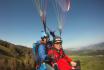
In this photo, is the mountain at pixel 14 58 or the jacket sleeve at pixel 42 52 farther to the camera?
the mountain at pixel 14 58

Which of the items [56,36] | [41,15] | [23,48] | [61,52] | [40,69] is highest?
[23,48]

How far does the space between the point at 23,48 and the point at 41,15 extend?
69.3 metres

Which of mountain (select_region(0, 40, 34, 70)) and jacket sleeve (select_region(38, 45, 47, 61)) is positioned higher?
mountain (select_region(0, 40, 34, 70))

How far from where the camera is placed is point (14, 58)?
2591 inches

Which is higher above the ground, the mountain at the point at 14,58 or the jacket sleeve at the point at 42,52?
the mountain at the point at 14,58

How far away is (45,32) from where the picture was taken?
36.1 ft

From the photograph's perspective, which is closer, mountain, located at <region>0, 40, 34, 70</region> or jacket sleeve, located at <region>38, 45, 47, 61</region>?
jacket sleeve, located at <region>38, 45, 47, 61</region>

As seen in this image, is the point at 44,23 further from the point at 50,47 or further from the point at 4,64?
the point at 4,64

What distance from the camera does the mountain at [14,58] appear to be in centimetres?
5408

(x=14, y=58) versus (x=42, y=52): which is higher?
(x=14, y=58)

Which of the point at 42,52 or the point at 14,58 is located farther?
the point at 14,58

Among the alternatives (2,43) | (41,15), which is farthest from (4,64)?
(41,15)

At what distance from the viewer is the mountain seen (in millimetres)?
54084

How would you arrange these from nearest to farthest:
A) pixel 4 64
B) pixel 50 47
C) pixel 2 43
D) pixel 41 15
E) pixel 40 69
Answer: pixel 40 69 < pixel 50 47 < pixel 41 15 < pixel 4 64 < pixel 2 43
